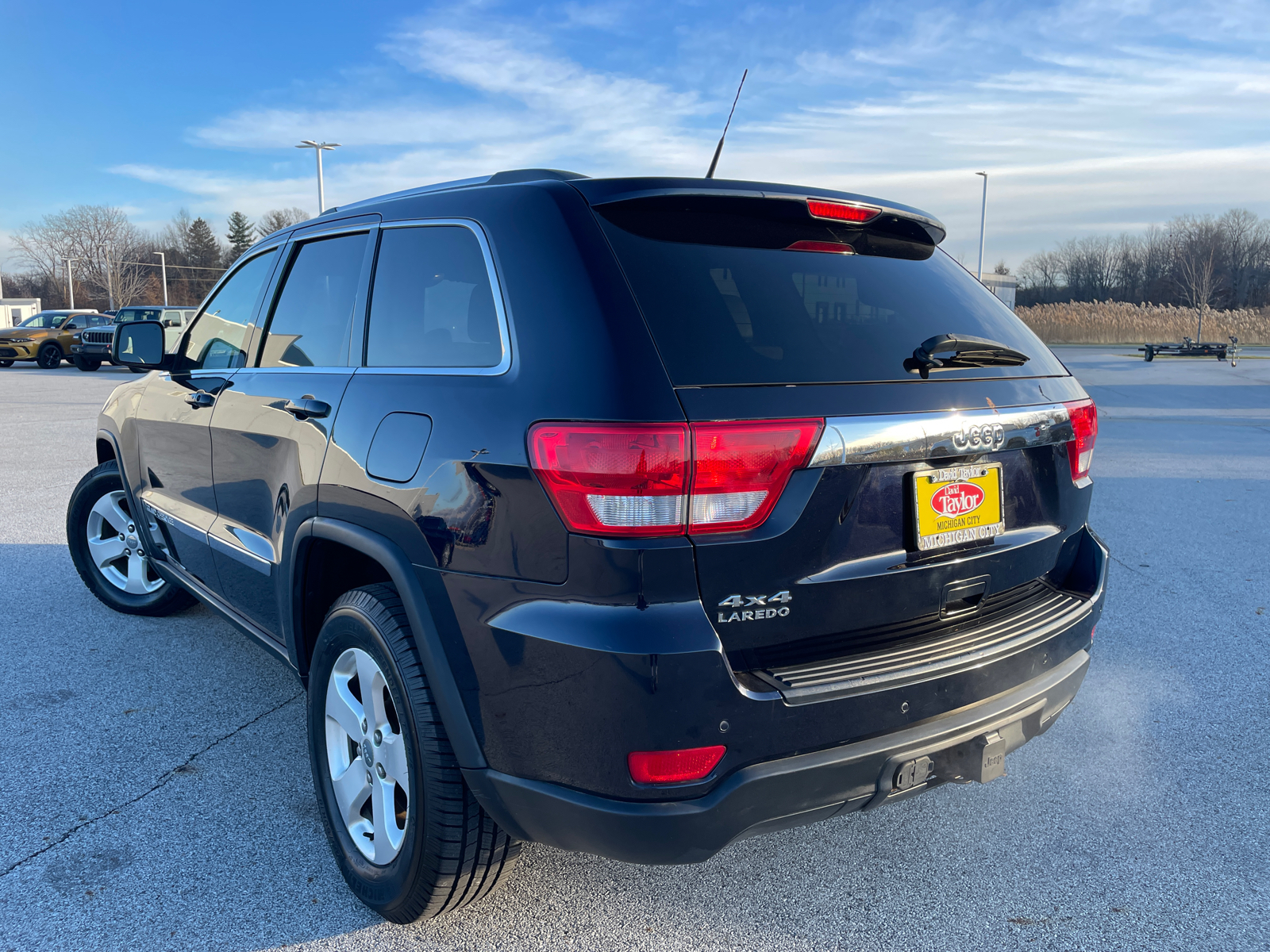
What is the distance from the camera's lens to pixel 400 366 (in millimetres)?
2447

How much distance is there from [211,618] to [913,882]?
3.75 meters

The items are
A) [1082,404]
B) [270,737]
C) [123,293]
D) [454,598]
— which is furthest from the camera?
[123,293]

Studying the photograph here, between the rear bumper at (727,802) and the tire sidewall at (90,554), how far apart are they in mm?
3340

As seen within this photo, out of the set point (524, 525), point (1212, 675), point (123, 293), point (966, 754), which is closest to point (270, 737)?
point (524, 525)

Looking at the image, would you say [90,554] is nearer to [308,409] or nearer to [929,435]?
[308,409]

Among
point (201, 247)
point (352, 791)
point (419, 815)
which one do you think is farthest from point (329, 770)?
point (201, 247)

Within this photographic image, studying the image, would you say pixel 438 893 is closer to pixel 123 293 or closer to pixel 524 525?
pixel 524 525

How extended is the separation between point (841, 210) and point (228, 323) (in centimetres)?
258

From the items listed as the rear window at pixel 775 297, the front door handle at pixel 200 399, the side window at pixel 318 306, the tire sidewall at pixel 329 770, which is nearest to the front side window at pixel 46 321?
the front door handle at pixel 200 399

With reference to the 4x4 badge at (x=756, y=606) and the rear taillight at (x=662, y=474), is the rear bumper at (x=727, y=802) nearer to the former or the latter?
the 4x4 badge at (x=756, y=606)

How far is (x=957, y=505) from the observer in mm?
2166

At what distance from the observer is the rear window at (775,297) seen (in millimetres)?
1975

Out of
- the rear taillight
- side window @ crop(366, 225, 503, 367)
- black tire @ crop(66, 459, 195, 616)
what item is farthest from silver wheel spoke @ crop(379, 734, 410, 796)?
black tire @ crop(66, 459, 195, 616)

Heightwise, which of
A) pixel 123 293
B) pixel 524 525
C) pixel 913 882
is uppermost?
pixel 123 293
